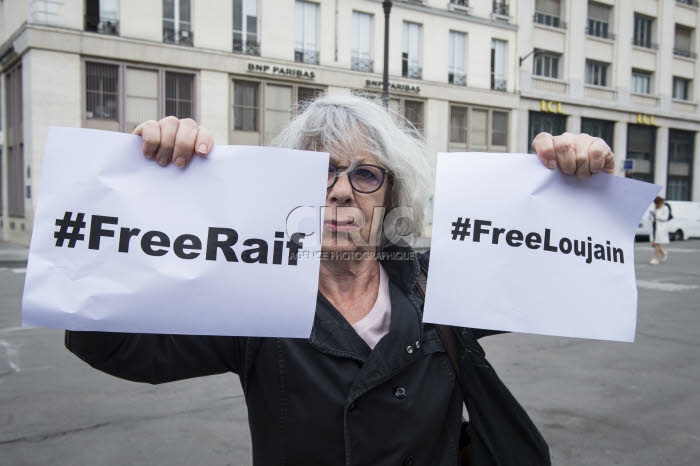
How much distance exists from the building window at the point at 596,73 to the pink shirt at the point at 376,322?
110ft

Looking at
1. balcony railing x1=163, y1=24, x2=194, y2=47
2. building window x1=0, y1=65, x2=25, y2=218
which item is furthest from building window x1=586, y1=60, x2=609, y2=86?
building window x1=0, y1=65, x2=25, y2=218

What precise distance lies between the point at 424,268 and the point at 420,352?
1.02 ft

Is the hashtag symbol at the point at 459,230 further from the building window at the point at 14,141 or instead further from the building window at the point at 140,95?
the building window at the point at 14,141

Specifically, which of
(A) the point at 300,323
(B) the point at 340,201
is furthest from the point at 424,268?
(A) the point at 300,323

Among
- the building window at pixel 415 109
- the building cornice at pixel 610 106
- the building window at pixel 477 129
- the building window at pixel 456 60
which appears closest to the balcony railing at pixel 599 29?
the building cornice at pixel 610 106

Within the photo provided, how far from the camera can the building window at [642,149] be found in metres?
33.6

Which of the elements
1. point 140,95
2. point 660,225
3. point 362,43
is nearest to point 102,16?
point 140,95

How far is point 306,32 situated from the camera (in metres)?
23.7

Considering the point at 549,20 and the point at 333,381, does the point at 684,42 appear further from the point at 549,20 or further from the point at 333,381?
the point at 333,381

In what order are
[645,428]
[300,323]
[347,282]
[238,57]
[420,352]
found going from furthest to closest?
[238,57], [645,428], [347,282], [420,352], [300,323]

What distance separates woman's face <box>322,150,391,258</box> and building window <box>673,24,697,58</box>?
40.4 meters

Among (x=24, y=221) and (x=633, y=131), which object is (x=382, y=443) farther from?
(x=633, y=131)

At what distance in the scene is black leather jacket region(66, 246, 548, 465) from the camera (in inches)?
60.7

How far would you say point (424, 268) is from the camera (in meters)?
1.86
